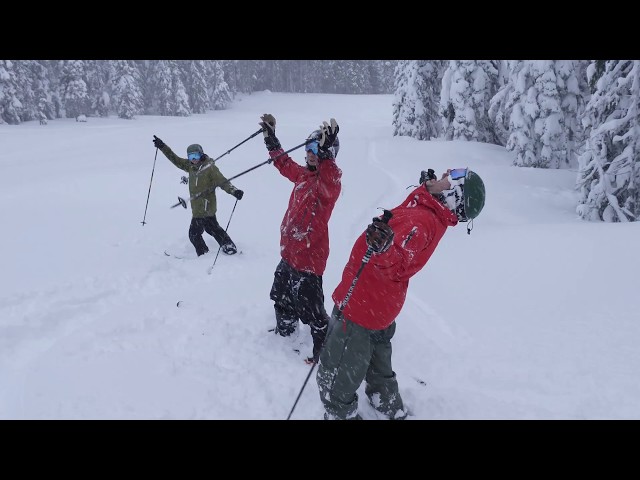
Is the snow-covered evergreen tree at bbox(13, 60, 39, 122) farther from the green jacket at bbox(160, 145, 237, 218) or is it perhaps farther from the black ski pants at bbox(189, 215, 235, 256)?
the black ski pants at bbox(189, 215, 235, 256)

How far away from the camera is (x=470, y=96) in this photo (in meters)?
20.0

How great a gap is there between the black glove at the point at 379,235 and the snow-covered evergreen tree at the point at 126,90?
43.0 meters

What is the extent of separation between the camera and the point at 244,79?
6856 centimetres

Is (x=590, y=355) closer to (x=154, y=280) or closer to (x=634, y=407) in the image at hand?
(x=634, y=407)

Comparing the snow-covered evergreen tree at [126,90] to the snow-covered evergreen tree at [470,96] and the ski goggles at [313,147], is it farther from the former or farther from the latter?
the ski goggles at [313,147]

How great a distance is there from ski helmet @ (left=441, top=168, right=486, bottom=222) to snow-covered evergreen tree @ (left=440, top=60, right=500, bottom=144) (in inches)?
751

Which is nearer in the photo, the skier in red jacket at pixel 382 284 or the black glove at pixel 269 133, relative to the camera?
the skier in red jacket at pixel 382 284

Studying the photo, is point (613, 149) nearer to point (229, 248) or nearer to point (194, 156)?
point (229, 248)

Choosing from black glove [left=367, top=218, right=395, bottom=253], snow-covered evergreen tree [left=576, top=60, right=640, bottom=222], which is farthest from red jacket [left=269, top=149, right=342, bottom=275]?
snow-covered evergreen tree [left=576, top=60, right=640, bottom=222]

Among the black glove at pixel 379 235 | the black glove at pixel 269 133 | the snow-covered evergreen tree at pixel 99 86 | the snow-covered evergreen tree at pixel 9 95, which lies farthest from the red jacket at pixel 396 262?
the snow-covered evergreen tree at pixel 99 86

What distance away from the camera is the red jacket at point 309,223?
3.95 metres
